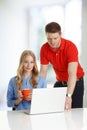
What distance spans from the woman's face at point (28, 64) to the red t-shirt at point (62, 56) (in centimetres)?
23

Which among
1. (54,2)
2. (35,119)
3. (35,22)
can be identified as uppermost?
(54,2)

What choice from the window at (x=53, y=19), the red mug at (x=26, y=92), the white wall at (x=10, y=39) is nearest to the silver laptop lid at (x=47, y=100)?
the red mug at (x=26, y=92)

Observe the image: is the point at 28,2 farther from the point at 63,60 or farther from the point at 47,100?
the point at 47,100

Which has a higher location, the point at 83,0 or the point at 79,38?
the point at 83,0

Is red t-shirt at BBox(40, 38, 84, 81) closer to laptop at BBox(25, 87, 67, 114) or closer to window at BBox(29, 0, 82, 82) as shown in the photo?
laptop at BBox(25, 87, 67, 114)

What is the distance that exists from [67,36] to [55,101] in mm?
2657

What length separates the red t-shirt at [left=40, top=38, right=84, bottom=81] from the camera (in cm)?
271

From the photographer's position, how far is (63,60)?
281cm

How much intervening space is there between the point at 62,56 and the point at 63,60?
0.15 ft

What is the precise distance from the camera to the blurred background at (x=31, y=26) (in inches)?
173

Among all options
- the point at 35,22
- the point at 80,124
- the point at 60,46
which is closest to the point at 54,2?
the point at 35,22

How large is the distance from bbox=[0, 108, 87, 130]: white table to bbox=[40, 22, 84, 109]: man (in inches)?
11.0

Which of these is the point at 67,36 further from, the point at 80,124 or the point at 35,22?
the point at 80,124

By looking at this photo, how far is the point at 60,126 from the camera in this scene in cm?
185
